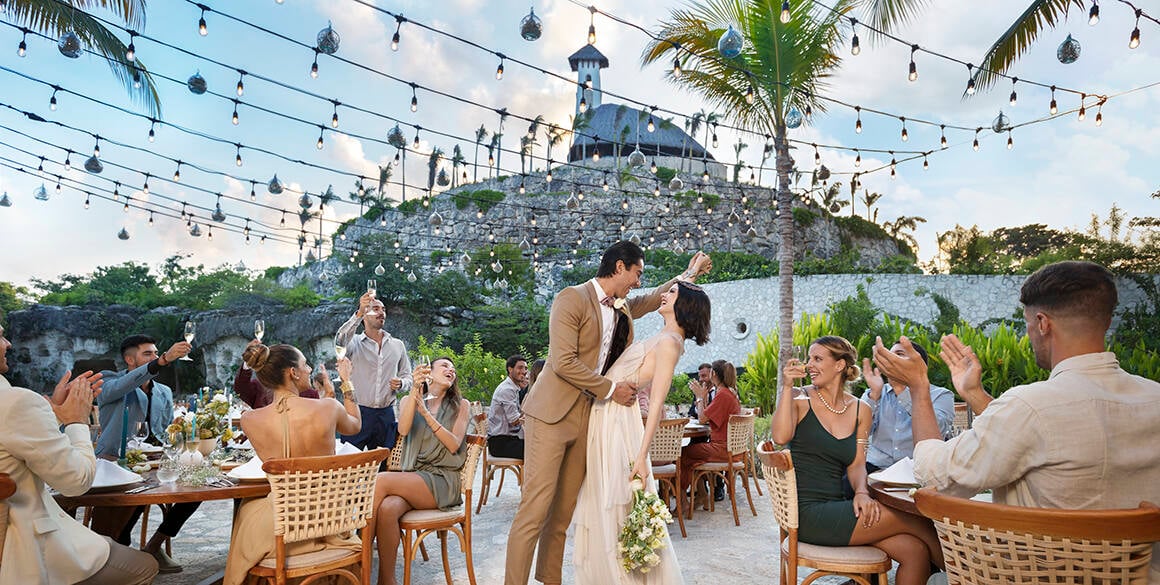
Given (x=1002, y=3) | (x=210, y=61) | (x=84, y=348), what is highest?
(x=1002, y=3)

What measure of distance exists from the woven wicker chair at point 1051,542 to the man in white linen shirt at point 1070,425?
0.12 meters

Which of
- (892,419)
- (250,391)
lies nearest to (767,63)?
(892,419)

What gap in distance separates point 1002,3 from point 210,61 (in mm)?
10185

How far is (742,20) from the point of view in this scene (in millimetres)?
8367

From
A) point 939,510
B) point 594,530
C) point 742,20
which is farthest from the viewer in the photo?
point 742,20

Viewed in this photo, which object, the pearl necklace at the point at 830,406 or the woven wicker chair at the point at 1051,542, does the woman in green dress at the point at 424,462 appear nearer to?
the pearl necklace at the point at 830,406

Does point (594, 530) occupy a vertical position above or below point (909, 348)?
below

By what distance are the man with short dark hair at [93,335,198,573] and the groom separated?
1.99 m

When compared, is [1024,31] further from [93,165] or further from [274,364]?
[93,165]

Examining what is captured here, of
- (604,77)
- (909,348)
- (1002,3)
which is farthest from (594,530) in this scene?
(604,77)

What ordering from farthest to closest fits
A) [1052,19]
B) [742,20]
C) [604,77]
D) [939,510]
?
[604,77] < [742,20] < [1052,19] < [939,510]

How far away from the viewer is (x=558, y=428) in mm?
3232

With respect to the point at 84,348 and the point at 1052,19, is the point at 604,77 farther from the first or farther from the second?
the point at 1052,19

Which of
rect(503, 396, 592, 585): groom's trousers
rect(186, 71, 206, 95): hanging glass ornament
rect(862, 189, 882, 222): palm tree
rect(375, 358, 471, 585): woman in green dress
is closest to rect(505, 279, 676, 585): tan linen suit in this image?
rect(503, 396, 592, 585): groom's trousers
